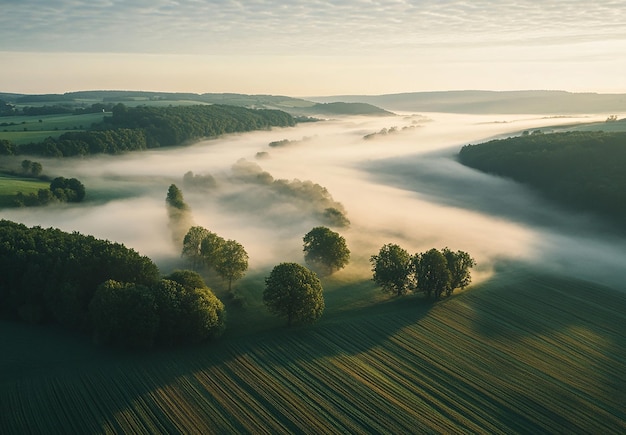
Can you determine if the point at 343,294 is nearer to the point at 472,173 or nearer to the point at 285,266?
the point at 285,266

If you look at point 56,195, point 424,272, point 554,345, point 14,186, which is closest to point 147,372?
point 424,272

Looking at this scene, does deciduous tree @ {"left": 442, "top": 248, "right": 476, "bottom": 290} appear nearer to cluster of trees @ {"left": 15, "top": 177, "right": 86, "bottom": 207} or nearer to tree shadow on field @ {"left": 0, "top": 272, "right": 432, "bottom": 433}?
tree shadow on field @ {"left": 0, "top": 272, "right": 432, "bottom": 433}

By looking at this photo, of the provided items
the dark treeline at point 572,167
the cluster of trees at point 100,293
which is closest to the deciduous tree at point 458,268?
the cluster of trees at point 100,293

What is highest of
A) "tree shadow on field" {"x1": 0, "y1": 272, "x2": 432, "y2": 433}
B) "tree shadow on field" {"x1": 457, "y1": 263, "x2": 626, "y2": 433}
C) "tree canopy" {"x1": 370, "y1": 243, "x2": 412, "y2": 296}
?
"tree canopy" {"x1": 370, "y1": 243, "x2": 412, "y2": 296}

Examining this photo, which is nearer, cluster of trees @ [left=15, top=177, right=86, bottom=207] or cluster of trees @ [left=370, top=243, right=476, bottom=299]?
cluster of trees @ [left=370, top=243, right=476, bottom=299]

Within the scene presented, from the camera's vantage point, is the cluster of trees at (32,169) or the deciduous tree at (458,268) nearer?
the deciduous tree at (458,268)

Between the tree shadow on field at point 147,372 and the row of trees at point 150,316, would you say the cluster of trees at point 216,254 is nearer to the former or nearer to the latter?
the tree shadow on field at point 147,372

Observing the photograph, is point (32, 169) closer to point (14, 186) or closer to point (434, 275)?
point (14, 186)

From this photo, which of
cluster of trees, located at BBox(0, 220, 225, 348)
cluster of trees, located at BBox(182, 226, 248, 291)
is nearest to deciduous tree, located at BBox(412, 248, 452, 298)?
cluster of trees, located at BBox(182, 226, 248, 291)
